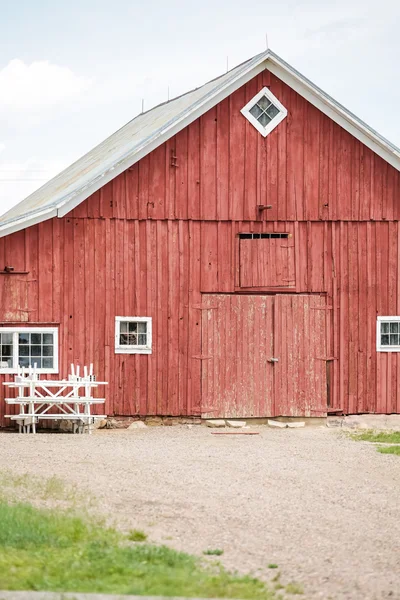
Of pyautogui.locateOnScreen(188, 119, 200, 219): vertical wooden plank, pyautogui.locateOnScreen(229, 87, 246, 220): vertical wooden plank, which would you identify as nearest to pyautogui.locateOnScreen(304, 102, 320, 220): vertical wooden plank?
pyautogui.locateOnScreen(229, 87, 246, 220): vertical wooden plank

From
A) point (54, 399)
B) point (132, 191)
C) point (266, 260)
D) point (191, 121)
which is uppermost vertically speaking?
point (191, 121)

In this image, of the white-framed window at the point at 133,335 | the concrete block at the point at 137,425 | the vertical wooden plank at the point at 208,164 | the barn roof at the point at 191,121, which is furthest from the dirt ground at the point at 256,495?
the vertical wooden plank at the point at 208,164

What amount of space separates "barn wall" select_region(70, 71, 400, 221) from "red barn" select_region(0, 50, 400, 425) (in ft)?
0.09

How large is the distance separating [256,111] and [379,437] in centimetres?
692

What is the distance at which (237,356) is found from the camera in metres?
21.3

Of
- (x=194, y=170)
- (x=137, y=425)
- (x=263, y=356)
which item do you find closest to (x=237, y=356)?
(x=263, y=356)

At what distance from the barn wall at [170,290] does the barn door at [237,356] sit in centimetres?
24

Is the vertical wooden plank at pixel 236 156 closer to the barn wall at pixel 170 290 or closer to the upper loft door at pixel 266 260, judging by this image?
the barn wall at pixel 170 290

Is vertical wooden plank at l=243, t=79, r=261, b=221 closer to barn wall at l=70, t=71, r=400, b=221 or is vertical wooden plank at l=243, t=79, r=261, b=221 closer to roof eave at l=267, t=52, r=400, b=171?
barn wall at l=70, t=71, r=400, b=221

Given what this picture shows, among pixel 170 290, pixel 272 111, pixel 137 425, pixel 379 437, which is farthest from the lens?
pixel 272 111

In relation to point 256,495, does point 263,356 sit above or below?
above

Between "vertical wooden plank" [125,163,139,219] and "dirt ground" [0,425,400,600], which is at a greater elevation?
"vertical wooden plank" [125,163,139,219]

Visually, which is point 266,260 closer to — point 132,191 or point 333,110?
point 132,191

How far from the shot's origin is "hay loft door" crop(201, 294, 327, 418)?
69.7 ft
